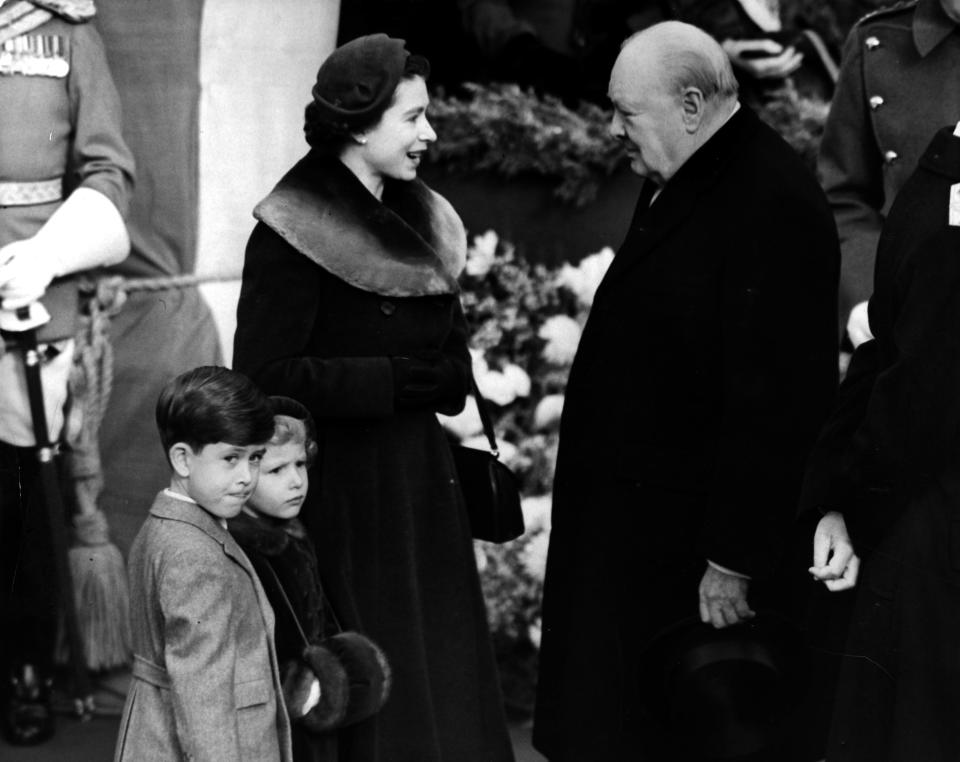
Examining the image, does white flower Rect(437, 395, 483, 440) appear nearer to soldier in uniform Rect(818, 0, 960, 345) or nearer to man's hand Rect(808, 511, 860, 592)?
soldier in uniform Rect(818, 0, 960, 345)

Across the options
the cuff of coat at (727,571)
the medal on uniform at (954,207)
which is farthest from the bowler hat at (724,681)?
the medal on uniform at (954,207)

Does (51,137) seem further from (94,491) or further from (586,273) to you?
(586,273)

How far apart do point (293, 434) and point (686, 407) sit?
91 centimetres

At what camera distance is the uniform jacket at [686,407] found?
148 inches

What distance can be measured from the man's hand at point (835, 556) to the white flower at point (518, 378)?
1930 mm

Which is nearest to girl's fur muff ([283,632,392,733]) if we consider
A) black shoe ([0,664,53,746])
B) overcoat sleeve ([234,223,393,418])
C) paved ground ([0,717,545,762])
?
overcoat sleeve ([234,223,393,418])

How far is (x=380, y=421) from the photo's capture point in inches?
160

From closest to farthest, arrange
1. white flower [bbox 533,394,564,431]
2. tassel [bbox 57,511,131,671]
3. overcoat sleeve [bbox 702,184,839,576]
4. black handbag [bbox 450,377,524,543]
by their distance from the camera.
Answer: overcoat sleeve [bbox 702,184,839,576] → black handbag [bbox 450,377,524,543] → tassel [bbox 57,511,131,671] → white flower [bbox 533,394,564,431]

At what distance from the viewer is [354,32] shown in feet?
15.4

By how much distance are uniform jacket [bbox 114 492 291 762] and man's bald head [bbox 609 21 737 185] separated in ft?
4.40

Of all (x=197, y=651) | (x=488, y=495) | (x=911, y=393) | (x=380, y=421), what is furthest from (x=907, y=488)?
(x=197, y=651)

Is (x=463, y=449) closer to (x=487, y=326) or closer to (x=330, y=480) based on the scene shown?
(x=330, y=480)

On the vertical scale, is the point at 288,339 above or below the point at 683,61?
below

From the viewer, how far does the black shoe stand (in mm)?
4383
